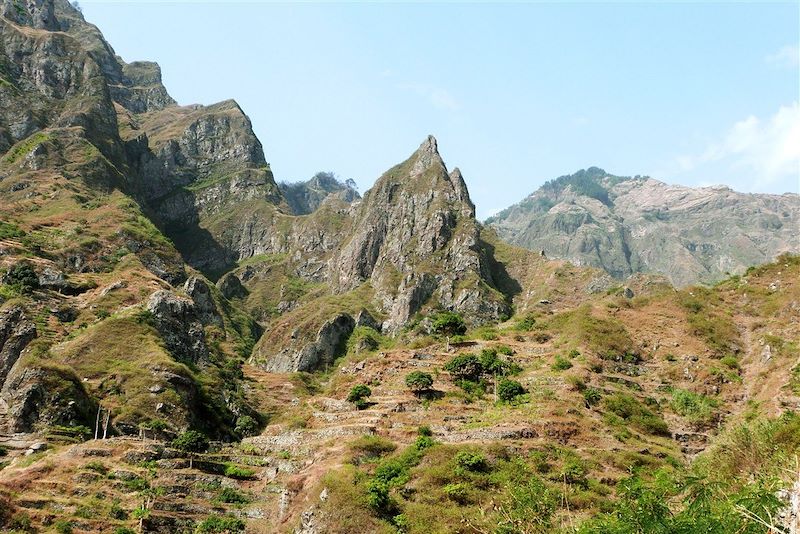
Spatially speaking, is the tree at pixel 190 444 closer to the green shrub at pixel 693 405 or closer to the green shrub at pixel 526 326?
the green shrub at pixel 526 326

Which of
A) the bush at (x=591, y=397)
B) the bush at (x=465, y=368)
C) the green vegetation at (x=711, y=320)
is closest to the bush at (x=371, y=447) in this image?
the bush at (x=465, y=368)

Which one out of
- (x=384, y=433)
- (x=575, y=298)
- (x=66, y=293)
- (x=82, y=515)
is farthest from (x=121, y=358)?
(x=575, y=298)

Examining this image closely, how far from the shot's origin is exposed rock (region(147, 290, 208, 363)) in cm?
11719

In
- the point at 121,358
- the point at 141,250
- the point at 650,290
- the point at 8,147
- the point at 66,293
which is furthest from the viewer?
the point at 8,147

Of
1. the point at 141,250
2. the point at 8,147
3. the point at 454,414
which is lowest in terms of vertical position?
the point at 454,414

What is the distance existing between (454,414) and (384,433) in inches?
356

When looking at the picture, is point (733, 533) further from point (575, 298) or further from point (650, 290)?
point (575, 298)

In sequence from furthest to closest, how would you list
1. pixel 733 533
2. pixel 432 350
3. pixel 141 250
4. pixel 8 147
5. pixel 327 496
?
1. pixel 8 147
2. pixel 141 250
3. pixel 432 350
4. pixel 327 496
5. pixel 733 533

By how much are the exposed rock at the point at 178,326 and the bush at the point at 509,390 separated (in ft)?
215

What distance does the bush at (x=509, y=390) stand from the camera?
238ft

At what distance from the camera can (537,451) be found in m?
59.3

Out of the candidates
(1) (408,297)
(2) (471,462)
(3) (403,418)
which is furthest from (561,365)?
(1) (408,297)

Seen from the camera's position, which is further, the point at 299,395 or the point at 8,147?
the point at 8,147

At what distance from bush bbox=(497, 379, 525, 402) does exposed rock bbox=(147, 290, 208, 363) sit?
2577 inches
